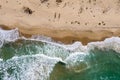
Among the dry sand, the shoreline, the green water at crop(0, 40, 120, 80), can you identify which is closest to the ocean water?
the green water at crop(0, 40, 120, 80)

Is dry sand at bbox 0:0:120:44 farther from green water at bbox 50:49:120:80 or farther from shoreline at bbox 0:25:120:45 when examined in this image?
green water at bbox 50:49:120:80

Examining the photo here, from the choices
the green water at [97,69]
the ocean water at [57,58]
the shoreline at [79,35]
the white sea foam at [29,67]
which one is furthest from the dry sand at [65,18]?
the white sea foam at [29,67]

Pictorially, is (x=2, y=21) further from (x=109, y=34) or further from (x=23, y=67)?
(x=109, y=34)

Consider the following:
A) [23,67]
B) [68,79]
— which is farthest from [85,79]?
[23,67]

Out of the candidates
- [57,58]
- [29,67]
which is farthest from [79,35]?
[29,67]

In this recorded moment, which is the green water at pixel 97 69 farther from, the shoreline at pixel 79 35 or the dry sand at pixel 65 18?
the dry sand at pixel 65 18

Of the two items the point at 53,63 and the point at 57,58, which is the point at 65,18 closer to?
the point at 57,58
